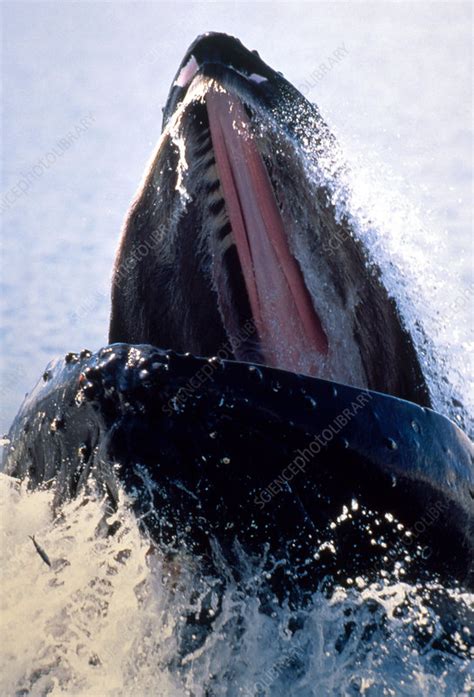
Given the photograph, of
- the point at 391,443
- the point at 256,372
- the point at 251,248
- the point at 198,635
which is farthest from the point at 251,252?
the point at 198,635

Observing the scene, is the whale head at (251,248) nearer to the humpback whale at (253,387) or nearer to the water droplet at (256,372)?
the humpback whale at (253,387)

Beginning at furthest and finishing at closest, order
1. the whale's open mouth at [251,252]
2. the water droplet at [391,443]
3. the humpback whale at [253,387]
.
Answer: the whale's open mouth at [251,252] < the water droplet at [391,443] < the humpback whale at [253,387]

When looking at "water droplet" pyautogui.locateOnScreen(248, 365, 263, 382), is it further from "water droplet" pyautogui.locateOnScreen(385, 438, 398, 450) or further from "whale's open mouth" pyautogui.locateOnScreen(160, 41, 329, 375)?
"whale's open mouth" pyautogui.locateOnScreen(160, 41, 329, 375)

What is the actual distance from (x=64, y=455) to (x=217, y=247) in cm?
147

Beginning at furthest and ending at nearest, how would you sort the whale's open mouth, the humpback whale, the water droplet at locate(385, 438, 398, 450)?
the whale's open mouth < the water droplet at locate(385, 438, 398, 450) < the humpback whale

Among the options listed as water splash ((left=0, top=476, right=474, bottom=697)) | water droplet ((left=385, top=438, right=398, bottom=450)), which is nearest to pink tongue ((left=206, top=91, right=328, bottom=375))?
water droplet ((left=385, top=438, right=398, bottom=450))

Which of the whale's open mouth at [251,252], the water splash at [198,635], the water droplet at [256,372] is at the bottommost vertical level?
the water splash at [198,635]

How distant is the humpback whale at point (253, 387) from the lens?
9.13 feet

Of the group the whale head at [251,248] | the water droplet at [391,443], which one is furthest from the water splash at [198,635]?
the whale head at [251,248]

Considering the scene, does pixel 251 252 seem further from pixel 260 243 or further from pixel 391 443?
pixel 391 443

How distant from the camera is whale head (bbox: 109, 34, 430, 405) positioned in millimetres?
3967

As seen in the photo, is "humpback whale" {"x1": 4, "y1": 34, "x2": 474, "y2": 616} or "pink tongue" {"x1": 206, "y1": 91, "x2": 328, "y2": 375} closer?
"humpback whale" {"x1": 4, "y1": 34, "x2": 474, "y2": 616}

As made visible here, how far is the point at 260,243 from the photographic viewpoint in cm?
398

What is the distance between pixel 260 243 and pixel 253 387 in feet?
4.46
